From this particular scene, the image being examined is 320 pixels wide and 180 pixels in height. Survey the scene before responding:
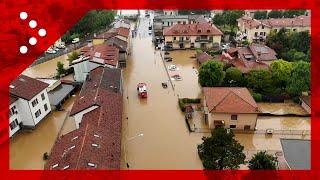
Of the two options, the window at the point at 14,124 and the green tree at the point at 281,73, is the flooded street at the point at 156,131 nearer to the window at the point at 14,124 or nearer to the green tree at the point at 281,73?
the window at the point at 14,124

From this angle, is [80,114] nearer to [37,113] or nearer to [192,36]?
[37,113]

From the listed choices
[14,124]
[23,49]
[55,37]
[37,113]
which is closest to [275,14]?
[37,113]

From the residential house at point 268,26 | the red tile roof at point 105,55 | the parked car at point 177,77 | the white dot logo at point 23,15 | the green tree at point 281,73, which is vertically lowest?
the parked car at point 177,77

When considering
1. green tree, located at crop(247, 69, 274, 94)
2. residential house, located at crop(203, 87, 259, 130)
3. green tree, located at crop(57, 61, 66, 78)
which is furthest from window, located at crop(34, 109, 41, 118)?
green tree, located at crop(247, 69, 274, 94)

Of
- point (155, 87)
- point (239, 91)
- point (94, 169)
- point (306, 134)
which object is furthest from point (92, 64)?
point (306, 134)

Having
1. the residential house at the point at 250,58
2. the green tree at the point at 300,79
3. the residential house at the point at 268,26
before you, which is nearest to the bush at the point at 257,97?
the green tree at the point at 300,79

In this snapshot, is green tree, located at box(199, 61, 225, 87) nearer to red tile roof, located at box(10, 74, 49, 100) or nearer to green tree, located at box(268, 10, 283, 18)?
red tile roof, located at box(10, 74, 49, 100)
